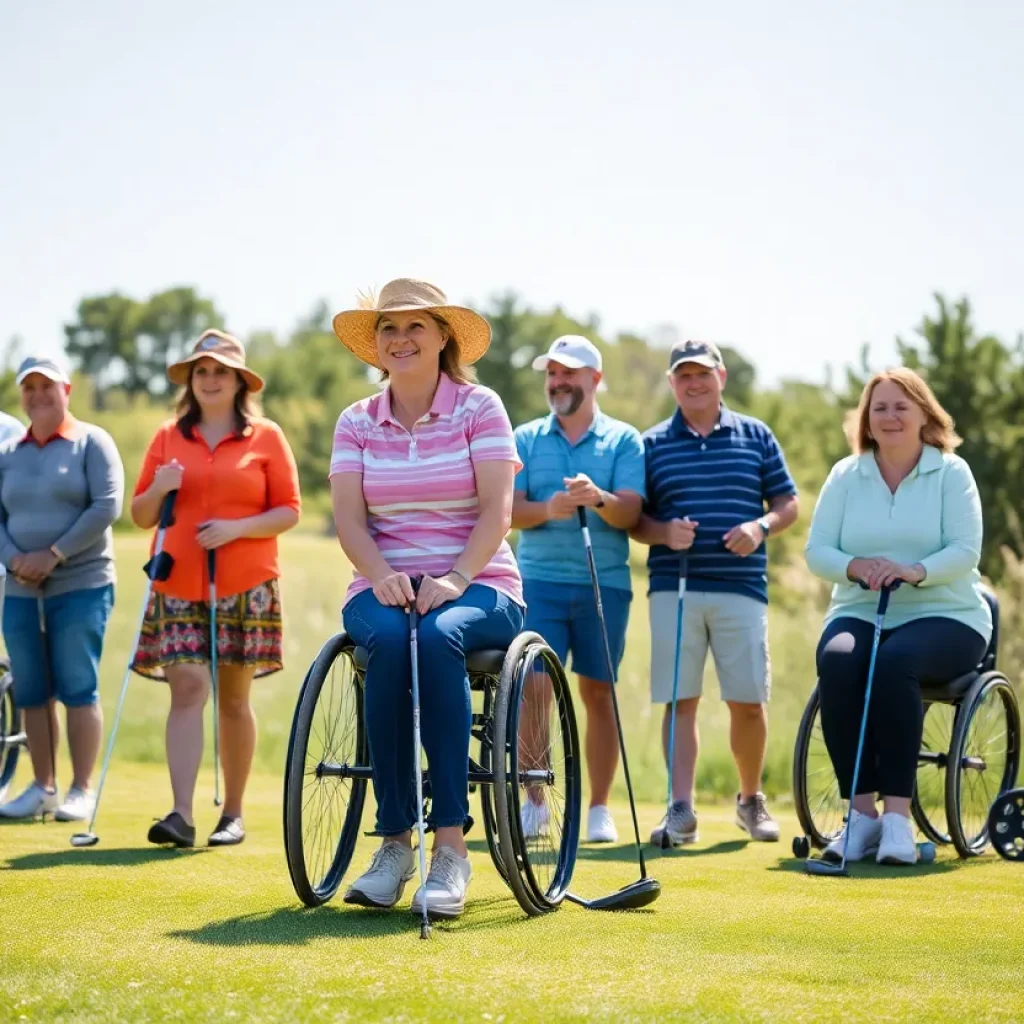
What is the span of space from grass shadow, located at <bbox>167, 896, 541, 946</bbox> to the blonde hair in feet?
6.97

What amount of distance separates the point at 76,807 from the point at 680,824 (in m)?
2.18

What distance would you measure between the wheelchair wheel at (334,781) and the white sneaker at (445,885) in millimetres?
269

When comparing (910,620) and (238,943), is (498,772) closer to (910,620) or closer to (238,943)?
(238,943)

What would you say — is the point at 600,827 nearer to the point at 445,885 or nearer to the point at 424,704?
the point at 445,885

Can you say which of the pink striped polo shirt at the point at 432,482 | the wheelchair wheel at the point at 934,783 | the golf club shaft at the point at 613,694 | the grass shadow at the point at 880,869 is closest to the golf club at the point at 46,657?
the golf club shaft at the point at 613,694

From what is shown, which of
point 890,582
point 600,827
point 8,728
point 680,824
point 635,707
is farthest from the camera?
point 635,707

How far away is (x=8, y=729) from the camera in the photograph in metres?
6.18

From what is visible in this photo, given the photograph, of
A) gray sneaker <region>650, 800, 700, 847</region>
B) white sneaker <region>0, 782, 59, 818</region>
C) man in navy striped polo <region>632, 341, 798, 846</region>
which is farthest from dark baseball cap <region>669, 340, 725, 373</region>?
white sneaker <region>0, 782, 59, 818</region>

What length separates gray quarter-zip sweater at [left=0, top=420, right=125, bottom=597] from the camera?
5.93 metres

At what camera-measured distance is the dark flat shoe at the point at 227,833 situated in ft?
17.2

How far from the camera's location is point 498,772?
350 cm

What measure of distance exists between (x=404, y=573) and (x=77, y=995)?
1.27 metres

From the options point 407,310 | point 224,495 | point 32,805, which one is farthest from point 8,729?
point 407,310

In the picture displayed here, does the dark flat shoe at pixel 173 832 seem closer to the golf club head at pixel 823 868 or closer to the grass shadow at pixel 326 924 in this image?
the grass shadow at pixel 326 924
